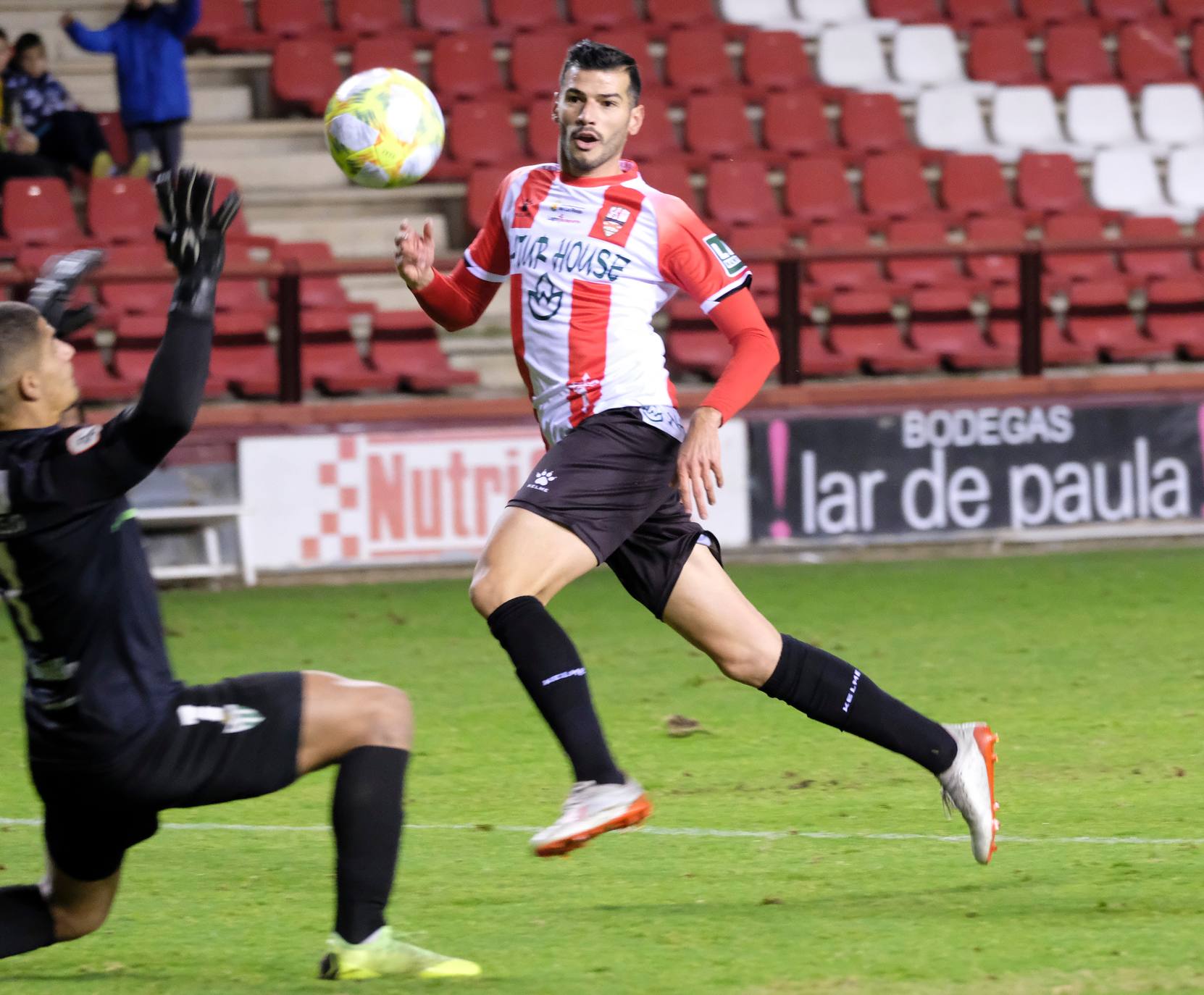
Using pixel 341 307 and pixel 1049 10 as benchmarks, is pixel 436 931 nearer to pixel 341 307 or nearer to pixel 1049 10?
pixel 341 307

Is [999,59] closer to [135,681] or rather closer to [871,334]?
[871,334]

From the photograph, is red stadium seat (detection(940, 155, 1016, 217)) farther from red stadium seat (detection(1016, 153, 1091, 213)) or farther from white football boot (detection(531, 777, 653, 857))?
white football boot (detection(531, 777, 653, 857))

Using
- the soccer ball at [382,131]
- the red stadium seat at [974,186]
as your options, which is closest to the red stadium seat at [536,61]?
the red stadium seat at [974,186]

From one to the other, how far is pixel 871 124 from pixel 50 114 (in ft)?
21.4

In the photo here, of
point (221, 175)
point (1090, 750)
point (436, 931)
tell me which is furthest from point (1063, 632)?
point (221, 175)

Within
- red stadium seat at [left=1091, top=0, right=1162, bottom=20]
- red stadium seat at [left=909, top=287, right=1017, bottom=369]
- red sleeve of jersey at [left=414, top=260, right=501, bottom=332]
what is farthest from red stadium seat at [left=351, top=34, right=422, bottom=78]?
red sleeve of jersey at [left=414, top=260, right=501, bottom=332]

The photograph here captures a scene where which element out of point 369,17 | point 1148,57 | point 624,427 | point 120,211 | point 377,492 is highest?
point 369,17

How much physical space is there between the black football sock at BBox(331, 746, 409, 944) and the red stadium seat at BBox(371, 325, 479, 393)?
882cm

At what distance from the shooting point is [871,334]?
1362 centimetres

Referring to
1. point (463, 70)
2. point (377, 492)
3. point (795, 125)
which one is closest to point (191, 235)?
point (377, 492)

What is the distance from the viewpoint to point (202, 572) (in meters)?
11.3

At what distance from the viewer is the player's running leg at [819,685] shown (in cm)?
481

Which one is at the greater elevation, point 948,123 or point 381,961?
point 948,123

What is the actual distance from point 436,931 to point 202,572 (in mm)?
7139
